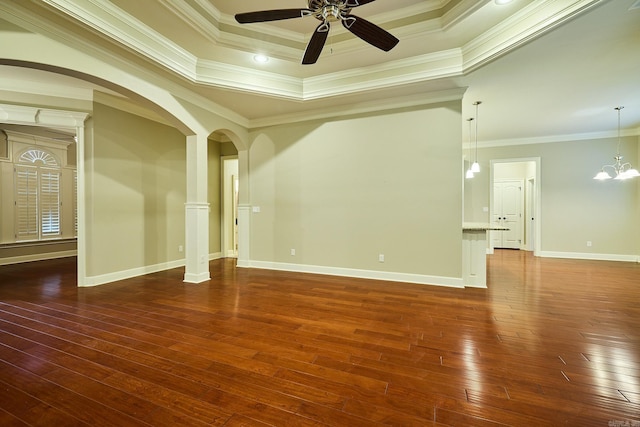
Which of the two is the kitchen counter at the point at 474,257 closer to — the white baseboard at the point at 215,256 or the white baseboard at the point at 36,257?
the white baseboard at the point at 215,256

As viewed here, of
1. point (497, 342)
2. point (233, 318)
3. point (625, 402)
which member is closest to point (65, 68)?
point (233, 318)

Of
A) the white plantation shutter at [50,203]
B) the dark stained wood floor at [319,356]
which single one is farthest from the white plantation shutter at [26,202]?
the dark stained wood floor at [319,356]

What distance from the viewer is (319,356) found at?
213 cm

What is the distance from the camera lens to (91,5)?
2.50 metres

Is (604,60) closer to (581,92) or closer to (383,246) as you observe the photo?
(581,92)

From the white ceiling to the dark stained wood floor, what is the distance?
2.94 meters

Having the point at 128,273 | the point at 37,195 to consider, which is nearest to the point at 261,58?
the point at 128,273

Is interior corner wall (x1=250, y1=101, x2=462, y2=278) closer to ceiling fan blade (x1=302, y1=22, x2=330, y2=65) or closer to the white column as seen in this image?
the white column

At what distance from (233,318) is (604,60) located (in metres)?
Answer: 5.42

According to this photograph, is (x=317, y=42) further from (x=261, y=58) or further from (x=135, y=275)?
(x=135, y=275)

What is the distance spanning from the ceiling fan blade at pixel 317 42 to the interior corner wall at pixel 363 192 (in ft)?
6.54

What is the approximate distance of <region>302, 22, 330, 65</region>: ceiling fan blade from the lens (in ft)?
7.57

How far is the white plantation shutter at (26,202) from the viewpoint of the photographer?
227 inches

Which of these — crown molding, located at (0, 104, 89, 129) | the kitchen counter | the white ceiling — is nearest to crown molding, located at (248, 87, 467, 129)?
the white ceiling
